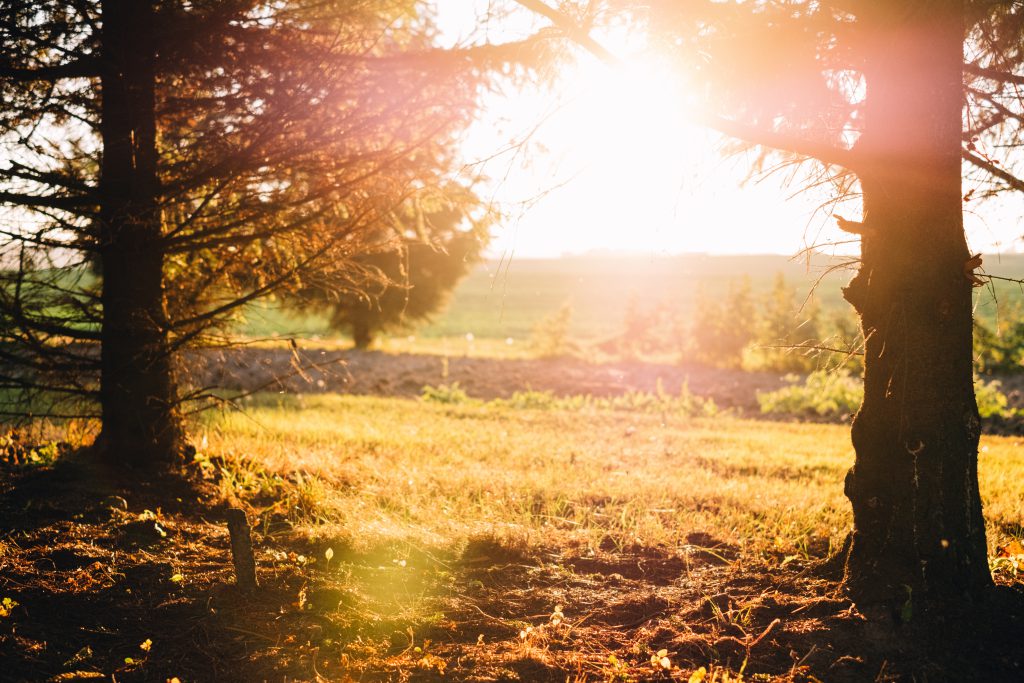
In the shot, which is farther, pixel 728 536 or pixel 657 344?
pixel 657 344

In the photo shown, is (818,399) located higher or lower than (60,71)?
lower

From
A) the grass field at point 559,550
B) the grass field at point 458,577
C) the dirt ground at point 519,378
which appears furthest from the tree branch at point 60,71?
the dirt ground at point 519,378

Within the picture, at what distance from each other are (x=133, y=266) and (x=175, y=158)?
0.91m

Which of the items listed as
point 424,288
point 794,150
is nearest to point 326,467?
point 794,150

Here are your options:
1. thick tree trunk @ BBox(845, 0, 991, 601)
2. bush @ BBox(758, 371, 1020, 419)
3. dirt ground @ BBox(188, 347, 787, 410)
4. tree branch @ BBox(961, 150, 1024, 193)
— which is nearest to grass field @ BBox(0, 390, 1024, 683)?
thick tree trunk @ BBox(845, 0, 991, 601)

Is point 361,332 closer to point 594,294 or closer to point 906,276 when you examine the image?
point 906,276

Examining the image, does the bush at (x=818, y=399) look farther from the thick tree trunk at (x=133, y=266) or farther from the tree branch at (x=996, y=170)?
the thick tree trunk at (x=133, y=266)

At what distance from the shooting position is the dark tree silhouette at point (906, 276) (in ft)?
9.77

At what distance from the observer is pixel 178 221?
4.88 meters

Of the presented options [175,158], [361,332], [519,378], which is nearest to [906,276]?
[175,158]

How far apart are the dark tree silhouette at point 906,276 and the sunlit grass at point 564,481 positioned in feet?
2.27

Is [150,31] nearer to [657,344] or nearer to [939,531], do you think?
[939,531]

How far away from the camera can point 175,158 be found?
4.67 metres

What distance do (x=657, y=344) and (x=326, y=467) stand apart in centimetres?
1582
